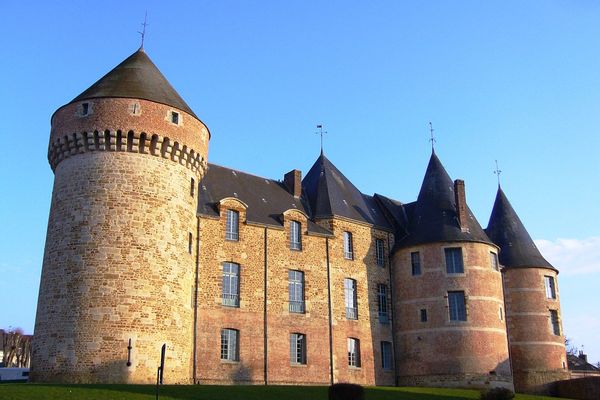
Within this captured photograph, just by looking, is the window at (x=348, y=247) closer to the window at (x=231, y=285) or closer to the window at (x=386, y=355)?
the window at (x=386, y=355)

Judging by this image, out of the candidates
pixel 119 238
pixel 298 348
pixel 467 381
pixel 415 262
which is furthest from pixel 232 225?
pixel 467 381

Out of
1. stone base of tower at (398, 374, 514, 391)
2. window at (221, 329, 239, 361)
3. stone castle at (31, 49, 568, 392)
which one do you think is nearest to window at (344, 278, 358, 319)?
stone castle at (31, 49, 568, 392)

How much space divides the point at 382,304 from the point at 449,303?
11.4 feet

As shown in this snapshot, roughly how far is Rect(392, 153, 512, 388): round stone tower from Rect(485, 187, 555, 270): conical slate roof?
13.9 feet

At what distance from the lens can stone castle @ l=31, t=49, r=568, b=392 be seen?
78.6 feet

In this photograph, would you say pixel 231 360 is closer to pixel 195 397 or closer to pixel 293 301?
pixel 293 301

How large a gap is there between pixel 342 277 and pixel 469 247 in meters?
6.59

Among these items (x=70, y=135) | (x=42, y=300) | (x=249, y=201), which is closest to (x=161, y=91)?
(x=70, y=135)

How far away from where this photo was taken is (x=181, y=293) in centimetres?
2569

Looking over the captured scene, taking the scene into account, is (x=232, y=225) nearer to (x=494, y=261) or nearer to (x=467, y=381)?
(x=467, y=381)

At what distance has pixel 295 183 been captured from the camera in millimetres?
35031

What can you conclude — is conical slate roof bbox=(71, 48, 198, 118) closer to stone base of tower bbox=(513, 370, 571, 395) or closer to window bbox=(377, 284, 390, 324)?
window bbox=(377, 284, 390, 324)

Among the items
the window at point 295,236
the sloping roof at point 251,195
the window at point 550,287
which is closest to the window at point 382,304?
the sloping roof at point 251,195

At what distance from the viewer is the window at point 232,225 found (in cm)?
2959
